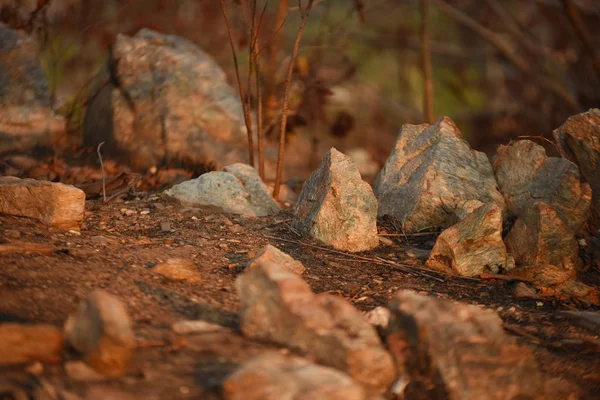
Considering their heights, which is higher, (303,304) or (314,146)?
(303,304)

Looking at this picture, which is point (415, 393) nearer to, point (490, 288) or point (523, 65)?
point (490, 288)

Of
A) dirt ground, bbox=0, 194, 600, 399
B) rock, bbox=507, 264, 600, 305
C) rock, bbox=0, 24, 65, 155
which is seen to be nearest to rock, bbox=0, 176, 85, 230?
dirt ground, bbox=0, 194, 600, 399

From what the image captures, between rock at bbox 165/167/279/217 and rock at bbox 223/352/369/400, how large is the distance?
1813 mm

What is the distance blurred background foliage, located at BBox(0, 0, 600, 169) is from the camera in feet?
18.8

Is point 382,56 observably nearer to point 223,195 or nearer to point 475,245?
point 223,195

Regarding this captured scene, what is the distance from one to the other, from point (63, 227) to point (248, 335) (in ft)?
3.98

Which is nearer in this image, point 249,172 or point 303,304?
point 303,304

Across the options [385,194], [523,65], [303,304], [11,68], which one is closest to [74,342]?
[303,304]

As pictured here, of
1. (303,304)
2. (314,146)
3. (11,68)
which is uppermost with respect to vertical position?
(11,68)

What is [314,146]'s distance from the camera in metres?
5.84

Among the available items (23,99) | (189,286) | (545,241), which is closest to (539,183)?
(545,241)

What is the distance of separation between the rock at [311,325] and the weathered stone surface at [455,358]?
3.3 inches

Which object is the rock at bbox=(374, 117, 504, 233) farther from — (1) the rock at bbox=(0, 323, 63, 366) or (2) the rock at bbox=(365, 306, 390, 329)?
(1) the rock at bbox=(0, 323, 63, 366)

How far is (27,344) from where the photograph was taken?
1688mm
